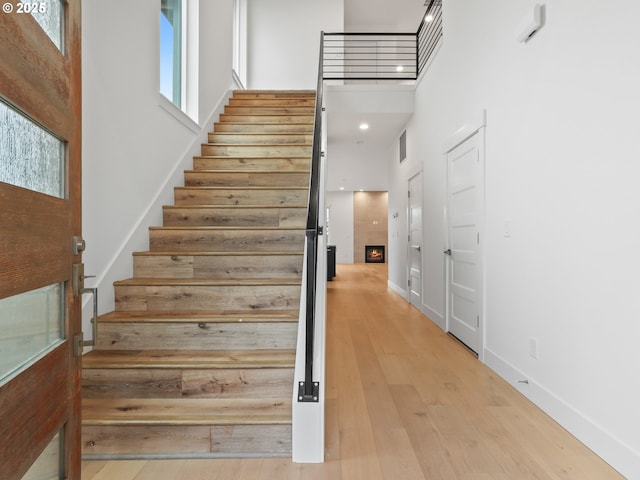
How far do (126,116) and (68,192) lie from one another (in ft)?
6.03

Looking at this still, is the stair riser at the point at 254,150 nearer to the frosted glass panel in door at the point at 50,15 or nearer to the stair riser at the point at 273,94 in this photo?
the stair riser at the point at 273,94

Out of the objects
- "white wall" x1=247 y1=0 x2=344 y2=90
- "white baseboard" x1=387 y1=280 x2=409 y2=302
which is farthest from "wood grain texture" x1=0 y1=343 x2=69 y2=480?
"white wall" x1=247 y1=0 x2=344 y2=90

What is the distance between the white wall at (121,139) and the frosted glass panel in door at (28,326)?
132cm

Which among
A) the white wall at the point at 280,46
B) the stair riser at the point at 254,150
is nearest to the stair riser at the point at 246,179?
the stair riser at the point at 254,150

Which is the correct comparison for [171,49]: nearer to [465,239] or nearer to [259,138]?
[259,138]

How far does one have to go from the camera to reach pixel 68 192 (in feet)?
3.66

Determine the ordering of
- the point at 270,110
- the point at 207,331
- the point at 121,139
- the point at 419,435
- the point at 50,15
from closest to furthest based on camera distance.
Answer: the point at 50,15 → the point at 419,435 → the point at 207,331 → the point at 121,139 → the point at 270,110

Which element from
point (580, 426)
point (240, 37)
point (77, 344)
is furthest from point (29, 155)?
point (240, 37)

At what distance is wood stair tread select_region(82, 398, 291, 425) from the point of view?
1828 mm

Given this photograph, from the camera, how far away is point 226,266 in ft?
9.07

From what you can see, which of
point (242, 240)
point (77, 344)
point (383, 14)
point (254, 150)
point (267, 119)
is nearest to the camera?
point (77, 344)

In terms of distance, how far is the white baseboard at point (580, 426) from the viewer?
1.68m

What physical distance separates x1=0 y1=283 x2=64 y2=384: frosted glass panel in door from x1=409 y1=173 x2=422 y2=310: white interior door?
15.6ft

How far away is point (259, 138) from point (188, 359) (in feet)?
9.49
